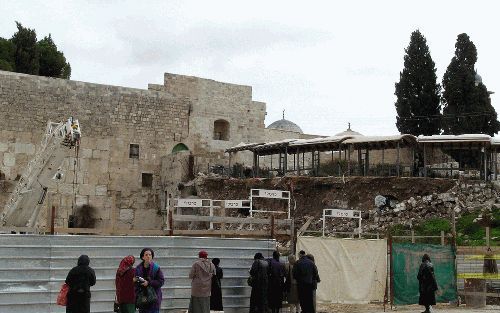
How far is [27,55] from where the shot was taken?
39.3 meters

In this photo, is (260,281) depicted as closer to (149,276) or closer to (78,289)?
(149,276)

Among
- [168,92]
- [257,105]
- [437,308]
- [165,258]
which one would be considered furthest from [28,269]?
[257,105]

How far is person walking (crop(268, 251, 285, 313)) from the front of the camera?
1120cm

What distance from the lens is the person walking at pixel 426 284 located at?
12.2m

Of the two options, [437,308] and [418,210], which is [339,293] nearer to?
[437,308]

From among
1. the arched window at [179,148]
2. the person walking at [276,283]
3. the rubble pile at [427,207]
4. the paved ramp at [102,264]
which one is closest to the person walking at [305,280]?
the person walking at [276,283]

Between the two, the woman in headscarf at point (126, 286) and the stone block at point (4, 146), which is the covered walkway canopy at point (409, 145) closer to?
the stone block at point (4, 146)

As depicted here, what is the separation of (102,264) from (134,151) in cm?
1973

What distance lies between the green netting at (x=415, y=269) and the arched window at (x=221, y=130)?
19.3 m

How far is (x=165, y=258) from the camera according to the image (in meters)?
10.9

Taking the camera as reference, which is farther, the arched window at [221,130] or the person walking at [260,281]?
the arched window at [221,130]

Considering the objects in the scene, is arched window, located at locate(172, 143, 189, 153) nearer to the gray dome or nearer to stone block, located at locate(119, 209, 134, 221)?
stone block, located at locate(119, 209, 134, 221)

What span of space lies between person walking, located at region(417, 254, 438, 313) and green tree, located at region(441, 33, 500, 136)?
24011mm

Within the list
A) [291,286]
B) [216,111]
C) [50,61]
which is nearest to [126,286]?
[291,286]
